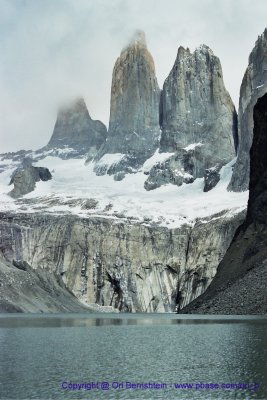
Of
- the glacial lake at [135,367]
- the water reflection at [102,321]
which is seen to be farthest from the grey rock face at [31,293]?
the glacial lake at [135,367]

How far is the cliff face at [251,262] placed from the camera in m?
97.0

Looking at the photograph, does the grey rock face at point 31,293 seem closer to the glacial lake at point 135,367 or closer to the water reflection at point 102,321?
the water reflection at point 102,321

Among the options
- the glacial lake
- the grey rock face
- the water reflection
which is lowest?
the grey rock face

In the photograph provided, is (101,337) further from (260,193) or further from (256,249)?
(260,193)

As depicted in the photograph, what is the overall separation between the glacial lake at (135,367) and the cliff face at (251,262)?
133 ft

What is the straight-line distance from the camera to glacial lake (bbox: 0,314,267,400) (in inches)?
1213

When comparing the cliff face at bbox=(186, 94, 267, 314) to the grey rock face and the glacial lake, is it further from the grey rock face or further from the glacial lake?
the grey rock face

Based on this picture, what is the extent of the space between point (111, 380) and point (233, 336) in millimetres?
24336

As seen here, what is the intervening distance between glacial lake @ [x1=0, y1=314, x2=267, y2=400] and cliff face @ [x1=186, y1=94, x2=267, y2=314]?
4040 cm

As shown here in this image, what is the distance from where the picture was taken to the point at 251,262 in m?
112

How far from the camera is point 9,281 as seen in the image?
149000 mm

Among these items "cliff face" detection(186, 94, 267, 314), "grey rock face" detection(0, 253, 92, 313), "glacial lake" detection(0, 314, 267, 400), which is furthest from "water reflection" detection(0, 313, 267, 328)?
"grey rock face" detection(0, 253, 92, 313)

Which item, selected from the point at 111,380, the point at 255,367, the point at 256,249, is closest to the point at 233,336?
the point at 255,367

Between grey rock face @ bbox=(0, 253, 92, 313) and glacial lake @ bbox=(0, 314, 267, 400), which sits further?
grey rock face @ bbox=(0, 253, 92, 313)
